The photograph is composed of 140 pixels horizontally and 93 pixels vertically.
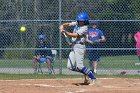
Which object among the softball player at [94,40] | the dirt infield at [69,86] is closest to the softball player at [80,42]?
the dirt infield at [69,86]

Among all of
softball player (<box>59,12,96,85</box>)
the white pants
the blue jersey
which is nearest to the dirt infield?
softball player (<box>59,12,96,85</box>)

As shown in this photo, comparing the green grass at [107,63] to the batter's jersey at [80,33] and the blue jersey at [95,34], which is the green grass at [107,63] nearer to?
the blue jersey at [95,34]

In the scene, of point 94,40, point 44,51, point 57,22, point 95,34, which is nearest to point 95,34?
point 95,34

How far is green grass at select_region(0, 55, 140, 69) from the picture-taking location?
18062mm

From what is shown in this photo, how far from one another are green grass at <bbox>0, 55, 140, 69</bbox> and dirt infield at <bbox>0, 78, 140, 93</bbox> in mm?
3712

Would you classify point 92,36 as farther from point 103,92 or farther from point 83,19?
point 103,92

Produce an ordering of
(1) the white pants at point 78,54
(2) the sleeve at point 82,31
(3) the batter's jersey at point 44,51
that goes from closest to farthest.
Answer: (2) the sleeve at point 82,31 < (1) the white pants at point 78,54 < (3) the batter's jersey at point 44,51

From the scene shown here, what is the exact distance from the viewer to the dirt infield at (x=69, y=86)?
11.1 meters

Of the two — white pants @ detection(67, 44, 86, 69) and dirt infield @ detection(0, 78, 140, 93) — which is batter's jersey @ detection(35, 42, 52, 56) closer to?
dirt infield @ detection(0, 78, 140, 93)

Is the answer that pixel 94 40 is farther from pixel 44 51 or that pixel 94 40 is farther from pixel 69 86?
pixel 69 86

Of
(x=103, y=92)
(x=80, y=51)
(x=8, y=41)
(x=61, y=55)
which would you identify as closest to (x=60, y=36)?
(x=61, y=55)

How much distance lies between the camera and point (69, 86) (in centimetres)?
1215

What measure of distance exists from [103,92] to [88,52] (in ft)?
20.0

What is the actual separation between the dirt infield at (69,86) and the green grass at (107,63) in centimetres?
371
